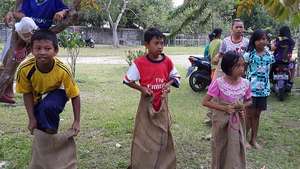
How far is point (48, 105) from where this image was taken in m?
3.30

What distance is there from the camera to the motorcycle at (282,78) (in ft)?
29.6

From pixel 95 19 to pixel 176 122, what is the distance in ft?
121

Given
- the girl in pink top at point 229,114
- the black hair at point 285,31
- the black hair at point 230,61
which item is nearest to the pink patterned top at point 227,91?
the girl in pink top at point 229,114

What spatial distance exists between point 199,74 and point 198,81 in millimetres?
211

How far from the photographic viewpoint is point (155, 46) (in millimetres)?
4148

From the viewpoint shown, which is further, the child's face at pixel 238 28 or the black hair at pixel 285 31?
the black hair at pixel 285 31

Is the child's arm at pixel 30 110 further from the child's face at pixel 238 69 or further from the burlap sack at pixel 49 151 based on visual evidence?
the child's face at pixel 238 69

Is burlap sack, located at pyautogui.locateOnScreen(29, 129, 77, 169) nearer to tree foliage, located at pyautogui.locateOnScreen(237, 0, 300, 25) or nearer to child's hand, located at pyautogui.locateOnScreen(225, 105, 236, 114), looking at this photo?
child's hand, located at pyautogui.locateOnScreen(225, 105, 236, 114)

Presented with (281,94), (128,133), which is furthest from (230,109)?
(281,94)

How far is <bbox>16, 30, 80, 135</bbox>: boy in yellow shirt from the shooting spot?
3295mm

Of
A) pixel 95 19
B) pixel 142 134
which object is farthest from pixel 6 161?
pixel 95 19

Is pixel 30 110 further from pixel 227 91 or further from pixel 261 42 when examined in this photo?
pixel 261 42

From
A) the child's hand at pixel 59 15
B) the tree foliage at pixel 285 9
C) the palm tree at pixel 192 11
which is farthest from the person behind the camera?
the palm tree at pixel 192 11

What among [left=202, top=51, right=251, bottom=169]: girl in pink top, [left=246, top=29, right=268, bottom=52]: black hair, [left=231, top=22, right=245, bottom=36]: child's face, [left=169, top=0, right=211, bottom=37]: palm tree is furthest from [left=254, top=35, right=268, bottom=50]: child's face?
[left=169, top=0, right=211, bottom=37]: palm tree
